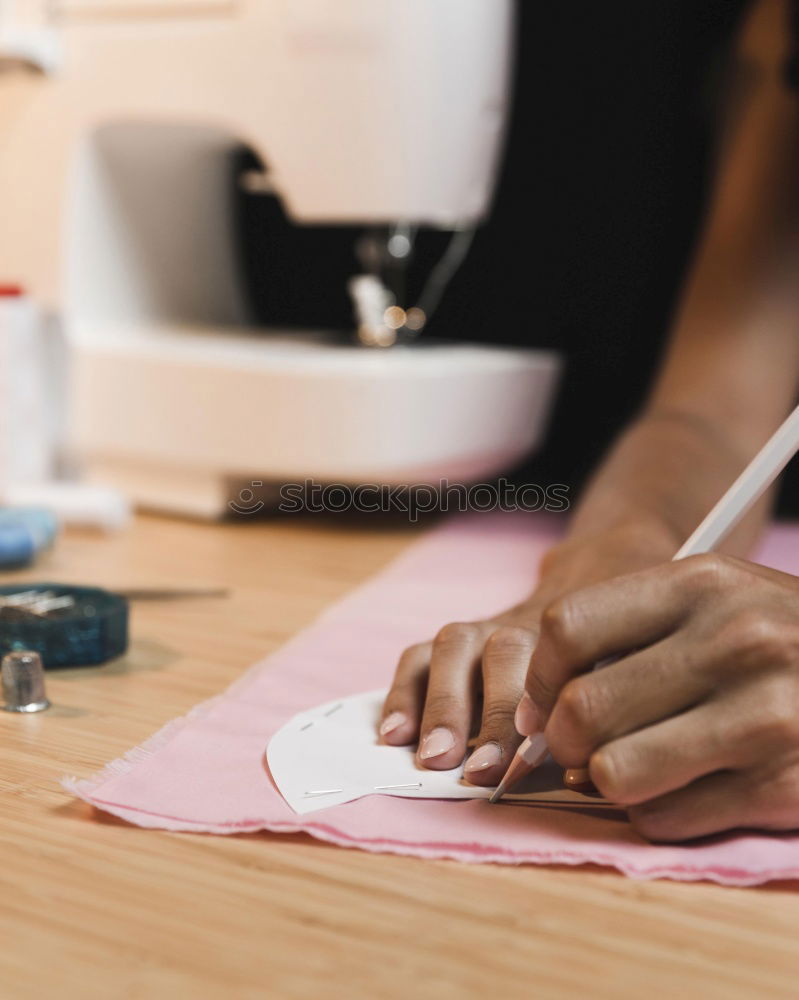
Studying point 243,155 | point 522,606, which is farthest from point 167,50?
point 522,606

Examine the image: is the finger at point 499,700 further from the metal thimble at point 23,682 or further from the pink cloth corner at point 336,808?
the metal thimble at point 23,682

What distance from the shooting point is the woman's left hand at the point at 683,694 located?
17.1 inches

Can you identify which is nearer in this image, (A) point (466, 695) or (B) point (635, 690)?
(B) point (635, 690)

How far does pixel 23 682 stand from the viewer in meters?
0.61

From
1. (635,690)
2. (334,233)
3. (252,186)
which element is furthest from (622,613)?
(334,233)

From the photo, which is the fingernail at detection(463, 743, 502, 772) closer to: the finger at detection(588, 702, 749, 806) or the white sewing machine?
the finger at detection(588, 702, 749, 806)

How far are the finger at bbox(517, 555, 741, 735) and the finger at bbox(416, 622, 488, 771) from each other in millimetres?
93

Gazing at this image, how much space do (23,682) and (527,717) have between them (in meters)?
0.28

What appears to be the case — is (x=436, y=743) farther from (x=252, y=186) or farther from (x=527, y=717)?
(x=252, y=186)

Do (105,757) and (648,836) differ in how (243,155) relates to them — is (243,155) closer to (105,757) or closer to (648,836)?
(105,757)

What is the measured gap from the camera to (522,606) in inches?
26.0

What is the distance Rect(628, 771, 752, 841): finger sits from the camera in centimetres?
45

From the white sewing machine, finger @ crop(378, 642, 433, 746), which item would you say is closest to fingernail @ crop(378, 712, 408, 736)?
finger @ crop(378, 642, 433, 746)

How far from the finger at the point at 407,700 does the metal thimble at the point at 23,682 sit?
0.19 meters
